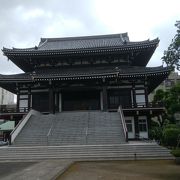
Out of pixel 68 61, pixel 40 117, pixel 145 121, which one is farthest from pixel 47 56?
pixel 145 121

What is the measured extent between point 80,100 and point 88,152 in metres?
14.0

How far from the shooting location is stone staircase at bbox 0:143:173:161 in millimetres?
19172

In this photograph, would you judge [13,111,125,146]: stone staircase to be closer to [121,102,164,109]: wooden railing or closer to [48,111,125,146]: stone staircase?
[48,111,125,146]: stone staircase

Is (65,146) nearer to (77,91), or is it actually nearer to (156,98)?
(77,91)

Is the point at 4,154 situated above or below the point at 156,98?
below

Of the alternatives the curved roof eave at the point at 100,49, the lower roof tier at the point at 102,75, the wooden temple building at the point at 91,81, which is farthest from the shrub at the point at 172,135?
the curved roof eave at the point at 100,49

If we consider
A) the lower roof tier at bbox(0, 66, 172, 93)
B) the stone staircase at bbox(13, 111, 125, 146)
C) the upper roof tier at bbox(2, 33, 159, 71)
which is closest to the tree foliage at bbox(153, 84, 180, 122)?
the lower roof tier at bbox(0, 66, 172, 93)

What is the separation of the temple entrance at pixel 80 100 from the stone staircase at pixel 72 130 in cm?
402

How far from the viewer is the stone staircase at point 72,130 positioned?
75.6 ft

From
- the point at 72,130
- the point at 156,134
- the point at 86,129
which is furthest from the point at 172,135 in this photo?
the point at 72,130

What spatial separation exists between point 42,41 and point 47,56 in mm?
10895

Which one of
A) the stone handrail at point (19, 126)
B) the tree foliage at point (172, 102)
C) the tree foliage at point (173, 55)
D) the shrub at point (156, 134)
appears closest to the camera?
the tree foliage at point (173, 55)

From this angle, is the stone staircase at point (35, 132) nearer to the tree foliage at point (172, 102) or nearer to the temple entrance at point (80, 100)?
the temple entrance at point (80, 100)

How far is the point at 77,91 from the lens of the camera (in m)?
→ 32.7
